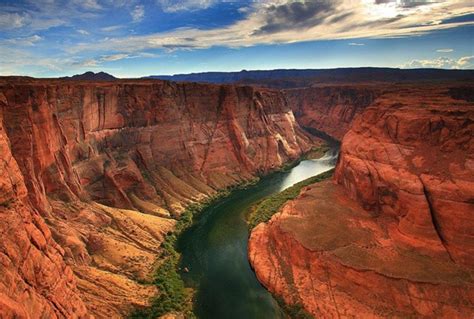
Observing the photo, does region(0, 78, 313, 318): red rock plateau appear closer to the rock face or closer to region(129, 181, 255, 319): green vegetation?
region(129, 181, 255, 319): green vegetation

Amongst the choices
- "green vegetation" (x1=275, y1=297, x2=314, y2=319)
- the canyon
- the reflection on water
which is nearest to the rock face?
the canyon

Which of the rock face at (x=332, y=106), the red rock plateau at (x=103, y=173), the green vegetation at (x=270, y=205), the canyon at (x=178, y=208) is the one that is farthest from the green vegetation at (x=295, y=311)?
the rock face at (x=332, y=106)

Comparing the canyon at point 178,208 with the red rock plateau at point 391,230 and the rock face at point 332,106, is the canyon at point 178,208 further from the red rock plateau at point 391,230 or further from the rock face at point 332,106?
the rock face at point 332,106

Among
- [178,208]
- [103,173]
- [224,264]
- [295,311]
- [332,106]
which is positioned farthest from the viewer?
[332,106]

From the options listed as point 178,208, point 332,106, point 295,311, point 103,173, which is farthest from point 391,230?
point 332,106

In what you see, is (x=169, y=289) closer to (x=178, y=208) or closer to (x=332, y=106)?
(x=178, y=208)

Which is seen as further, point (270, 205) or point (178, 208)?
point (270, 205)
